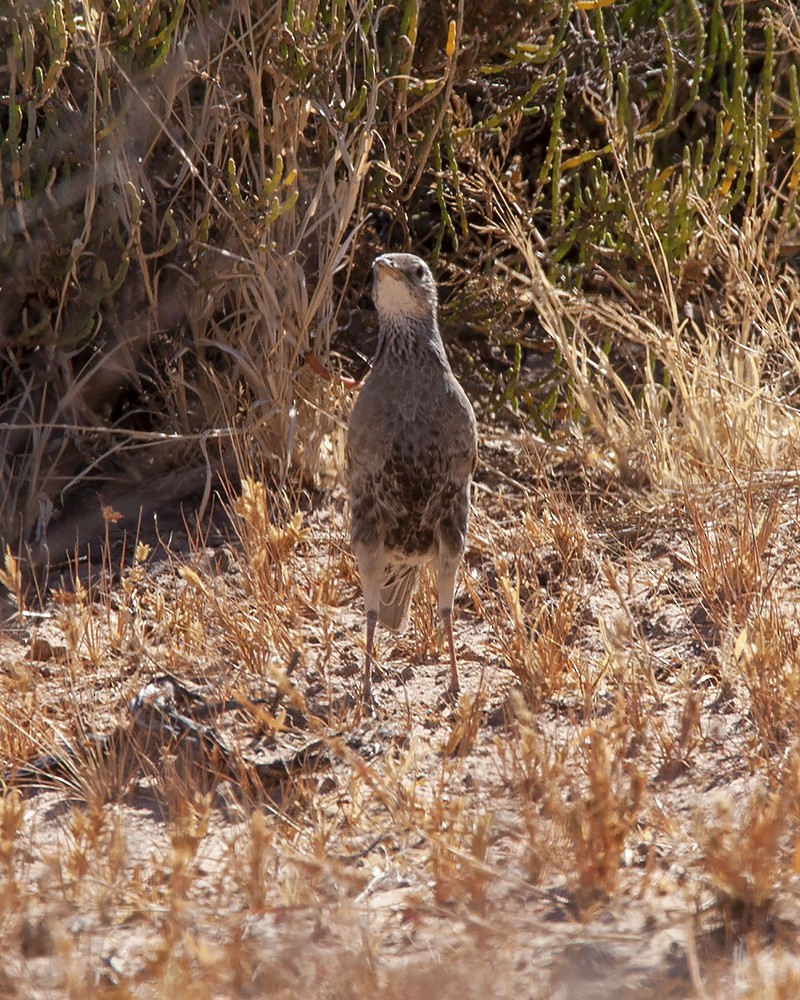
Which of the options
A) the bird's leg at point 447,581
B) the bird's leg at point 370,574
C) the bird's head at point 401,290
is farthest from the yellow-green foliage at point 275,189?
the bird's leg at point 447,581

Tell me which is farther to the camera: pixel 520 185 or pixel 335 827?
pixel 520 185

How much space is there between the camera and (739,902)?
3.17 meters

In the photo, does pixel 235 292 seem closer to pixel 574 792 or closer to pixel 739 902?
pixel 574 792

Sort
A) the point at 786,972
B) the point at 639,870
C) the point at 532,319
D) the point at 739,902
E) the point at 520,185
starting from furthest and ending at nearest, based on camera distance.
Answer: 1. the point at 532,319
2. the point at 520,185
3. the point at 639,870
4. the point at 739,902
5. the point at 786,972

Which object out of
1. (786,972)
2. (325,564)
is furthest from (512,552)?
(786,972)

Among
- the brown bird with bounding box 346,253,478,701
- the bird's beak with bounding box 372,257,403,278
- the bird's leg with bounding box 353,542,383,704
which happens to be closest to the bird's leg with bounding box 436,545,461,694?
the brown bird with bounding box 346,253,478,701

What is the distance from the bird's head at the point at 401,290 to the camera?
5227mm

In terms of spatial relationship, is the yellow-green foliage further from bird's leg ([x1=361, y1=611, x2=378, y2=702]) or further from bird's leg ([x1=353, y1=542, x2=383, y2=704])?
bird's leg ([x1=361, y1=611, x2=378, y2=702])

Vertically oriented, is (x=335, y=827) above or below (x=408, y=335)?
below

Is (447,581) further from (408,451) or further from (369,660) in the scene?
(408,451)

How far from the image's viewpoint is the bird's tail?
18.4ft

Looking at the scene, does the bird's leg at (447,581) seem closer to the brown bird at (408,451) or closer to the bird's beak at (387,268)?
the brown bird at (408,451)

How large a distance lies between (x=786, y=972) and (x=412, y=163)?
15.6ft

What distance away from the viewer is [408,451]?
5.09 meters
